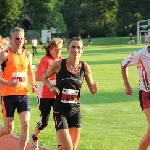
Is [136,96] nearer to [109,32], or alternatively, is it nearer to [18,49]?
[18,49]

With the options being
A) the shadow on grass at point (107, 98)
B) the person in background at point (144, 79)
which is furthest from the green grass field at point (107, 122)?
the person in background at point (144, 79)

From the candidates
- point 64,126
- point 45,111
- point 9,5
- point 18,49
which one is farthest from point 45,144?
point 9,5

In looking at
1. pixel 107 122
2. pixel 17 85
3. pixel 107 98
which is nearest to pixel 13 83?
pixel 17 85

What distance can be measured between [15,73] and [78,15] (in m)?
87.2

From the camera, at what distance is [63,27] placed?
90312 millimetres

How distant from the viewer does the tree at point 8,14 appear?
8694 cm

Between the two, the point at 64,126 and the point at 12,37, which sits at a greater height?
the point at 12,37

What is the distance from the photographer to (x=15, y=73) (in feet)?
27.3

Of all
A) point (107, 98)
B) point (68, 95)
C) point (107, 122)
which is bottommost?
point (107, 98)

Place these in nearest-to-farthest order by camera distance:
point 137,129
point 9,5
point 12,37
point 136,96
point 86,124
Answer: point 12,37 < point 137,129 < point 86,124 < point 136,96 < point 9,5

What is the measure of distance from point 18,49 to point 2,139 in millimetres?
2869

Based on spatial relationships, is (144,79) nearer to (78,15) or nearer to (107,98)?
(107,98)

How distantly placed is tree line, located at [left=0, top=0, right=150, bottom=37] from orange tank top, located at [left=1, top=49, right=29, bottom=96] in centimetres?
7940

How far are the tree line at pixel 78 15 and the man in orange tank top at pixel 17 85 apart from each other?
260ft
